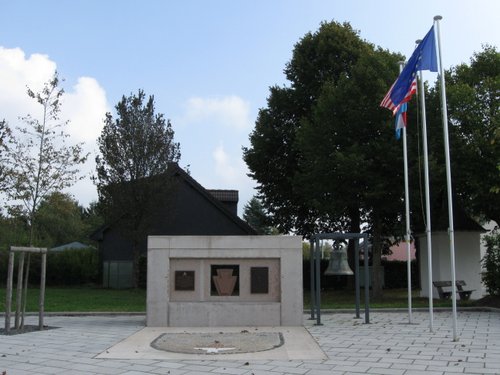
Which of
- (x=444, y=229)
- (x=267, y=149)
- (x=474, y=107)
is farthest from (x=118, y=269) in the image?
(x=474, y=107)

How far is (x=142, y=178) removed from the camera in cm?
3291

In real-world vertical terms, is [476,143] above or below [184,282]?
above

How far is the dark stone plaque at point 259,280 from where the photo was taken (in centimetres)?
1502

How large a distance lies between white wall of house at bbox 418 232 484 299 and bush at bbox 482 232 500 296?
176 inches

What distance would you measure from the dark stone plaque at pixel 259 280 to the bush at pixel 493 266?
374 inches

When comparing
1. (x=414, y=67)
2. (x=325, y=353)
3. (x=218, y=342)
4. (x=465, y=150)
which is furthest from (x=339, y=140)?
(x=325, y=353)

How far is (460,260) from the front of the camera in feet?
83.0

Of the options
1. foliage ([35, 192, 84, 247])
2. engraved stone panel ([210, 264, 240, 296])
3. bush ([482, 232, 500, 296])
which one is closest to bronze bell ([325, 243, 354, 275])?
engraved stone panel ([210, 264, 240, 296])

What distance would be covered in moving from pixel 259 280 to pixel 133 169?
19712 millimetres

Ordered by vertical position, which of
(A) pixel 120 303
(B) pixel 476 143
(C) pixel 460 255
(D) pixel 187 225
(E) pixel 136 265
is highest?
(B) pixel 476 143

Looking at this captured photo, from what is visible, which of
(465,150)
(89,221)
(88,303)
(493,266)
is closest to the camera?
(493,266)

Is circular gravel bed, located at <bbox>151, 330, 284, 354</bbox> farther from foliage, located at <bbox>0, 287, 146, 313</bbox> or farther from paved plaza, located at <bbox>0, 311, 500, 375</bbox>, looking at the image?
foliage, located at <bbox>0, 287, 146, 313</bbox>

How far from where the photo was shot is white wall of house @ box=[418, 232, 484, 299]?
82.2 feet

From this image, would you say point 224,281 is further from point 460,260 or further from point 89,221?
point 89,221
